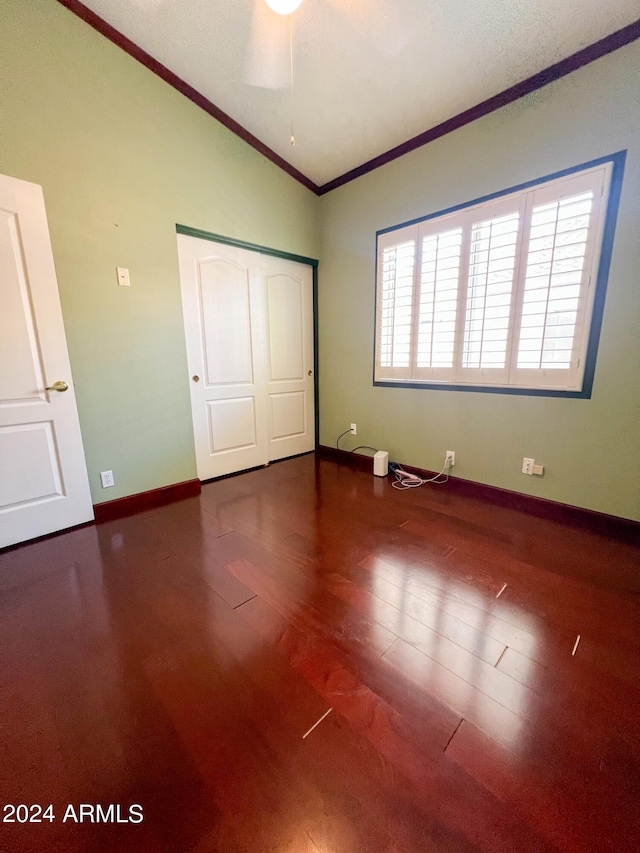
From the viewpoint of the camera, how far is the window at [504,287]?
1923mm

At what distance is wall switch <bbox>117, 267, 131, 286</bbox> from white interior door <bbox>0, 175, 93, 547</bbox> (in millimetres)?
368

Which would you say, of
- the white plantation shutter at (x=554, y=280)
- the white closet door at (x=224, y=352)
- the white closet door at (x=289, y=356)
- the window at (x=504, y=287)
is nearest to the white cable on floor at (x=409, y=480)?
the window at (x=504, y=287)

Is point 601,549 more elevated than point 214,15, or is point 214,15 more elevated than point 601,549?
point 214,15

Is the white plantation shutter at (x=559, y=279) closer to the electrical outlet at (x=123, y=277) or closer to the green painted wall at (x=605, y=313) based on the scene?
the green painted wall at (x=605, y=313)

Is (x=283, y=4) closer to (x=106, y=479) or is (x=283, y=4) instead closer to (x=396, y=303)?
(x=396, y=303)

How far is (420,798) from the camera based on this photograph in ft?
2.65

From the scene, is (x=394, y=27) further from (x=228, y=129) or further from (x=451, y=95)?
(x=228, y=129)

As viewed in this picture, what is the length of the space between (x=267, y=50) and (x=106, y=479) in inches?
117

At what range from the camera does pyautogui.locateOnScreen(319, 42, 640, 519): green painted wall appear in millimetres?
1802

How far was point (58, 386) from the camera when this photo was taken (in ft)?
6.41

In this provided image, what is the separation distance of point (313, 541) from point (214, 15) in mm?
3070

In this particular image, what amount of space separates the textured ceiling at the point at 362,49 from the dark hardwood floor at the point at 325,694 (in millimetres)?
2831

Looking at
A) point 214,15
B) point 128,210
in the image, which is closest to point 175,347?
point 128,210

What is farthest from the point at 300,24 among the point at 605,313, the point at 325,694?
the point at 325,694
